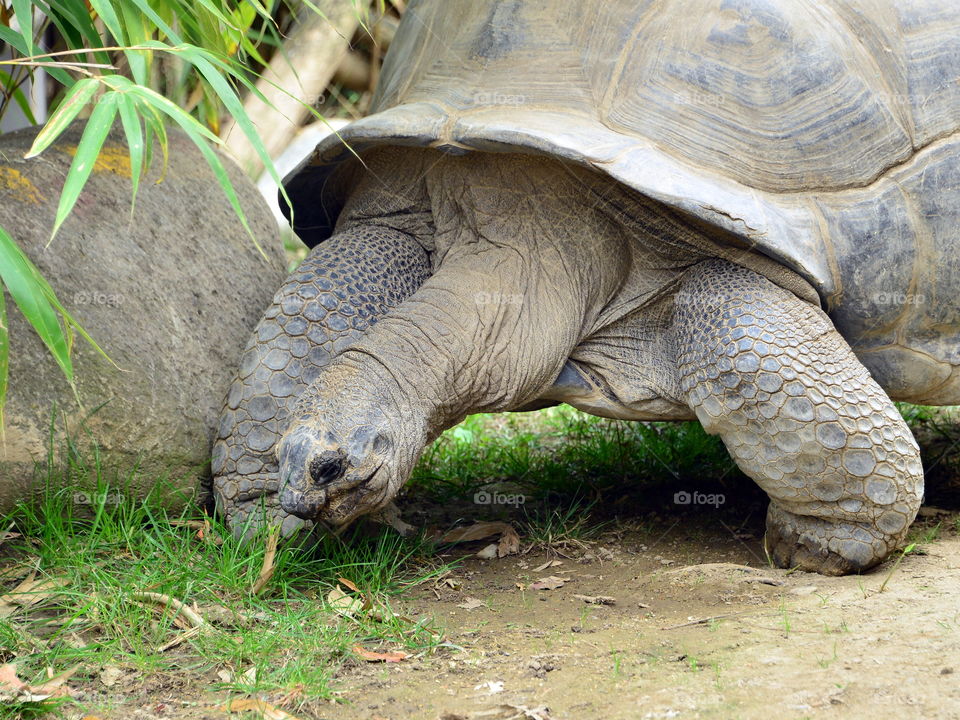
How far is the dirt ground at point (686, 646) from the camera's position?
7.84ft

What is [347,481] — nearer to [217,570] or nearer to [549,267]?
[217,570]

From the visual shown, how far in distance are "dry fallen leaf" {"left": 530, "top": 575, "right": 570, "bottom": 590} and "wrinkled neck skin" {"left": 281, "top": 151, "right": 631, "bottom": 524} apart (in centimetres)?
61

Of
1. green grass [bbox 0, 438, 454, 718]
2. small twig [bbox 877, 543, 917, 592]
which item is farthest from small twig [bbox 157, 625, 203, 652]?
small twig [bbox 877, 543, 917, 592]

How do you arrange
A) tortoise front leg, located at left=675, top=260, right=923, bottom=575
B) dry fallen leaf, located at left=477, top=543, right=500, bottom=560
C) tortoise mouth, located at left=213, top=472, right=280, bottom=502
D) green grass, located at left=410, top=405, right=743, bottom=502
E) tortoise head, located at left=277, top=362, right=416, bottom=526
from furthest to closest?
green grass, located at left=410, top=405, right=743, bottom=502
dry fallen leaf, located at left=477, top=543, right=500, bottom=560
tortoise mouth, located at left=213, top=472, right=280, bottom=502
tortoise front leg, located at left=675, top=260, right=923, bottom=575
tortoise head, located at left=277, top=362, right=416, bottom=526

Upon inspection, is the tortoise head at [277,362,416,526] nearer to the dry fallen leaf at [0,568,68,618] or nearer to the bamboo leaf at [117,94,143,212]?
the dry fallen leaf at [0,568,68,618]

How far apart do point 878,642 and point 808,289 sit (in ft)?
4.15

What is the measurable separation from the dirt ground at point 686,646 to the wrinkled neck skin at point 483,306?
558 millimetres

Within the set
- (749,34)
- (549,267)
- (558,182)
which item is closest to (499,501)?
(549,267)

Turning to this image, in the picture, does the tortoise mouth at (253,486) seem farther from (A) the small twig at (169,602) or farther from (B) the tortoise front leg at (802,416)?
(B) the tortoise front leg at (802,416)

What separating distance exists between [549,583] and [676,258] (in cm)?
120

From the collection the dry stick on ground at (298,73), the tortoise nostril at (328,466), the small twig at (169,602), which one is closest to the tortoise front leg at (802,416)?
the tortoise nostril at (328,466)

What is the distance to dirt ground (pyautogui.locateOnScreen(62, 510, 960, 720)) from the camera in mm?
2400

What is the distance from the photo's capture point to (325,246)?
4012 mm

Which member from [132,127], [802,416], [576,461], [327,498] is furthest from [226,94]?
[576,461]
